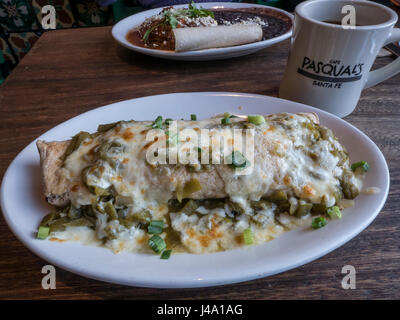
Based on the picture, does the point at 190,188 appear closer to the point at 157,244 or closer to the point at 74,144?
→ the point at 157,244

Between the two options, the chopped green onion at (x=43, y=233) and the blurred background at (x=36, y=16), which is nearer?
the chopped green onion at (x=43, y=233)

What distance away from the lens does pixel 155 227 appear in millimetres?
951

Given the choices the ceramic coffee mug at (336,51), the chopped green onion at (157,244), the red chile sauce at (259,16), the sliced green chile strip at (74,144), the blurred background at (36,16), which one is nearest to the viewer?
the chopped green onion at (157,244)

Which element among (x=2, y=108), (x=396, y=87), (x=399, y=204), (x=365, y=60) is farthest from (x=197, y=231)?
(x=396, y=87)

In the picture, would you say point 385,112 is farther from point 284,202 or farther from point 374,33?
point 284,202

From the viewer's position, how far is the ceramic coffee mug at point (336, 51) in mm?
1265

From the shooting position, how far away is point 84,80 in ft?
6.32

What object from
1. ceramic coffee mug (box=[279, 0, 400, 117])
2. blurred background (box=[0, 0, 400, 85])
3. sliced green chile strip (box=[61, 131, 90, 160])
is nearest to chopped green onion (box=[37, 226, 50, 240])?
sliced green chile strip (box=[61, 131, 90, 160])

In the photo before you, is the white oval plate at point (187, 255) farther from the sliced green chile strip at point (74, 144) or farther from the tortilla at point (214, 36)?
the tortilla at point (214, 36)

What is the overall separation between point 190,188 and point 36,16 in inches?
142

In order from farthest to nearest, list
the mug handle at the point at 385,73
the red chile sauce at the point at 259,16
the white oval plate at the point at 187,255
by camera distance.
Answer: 1. the red chile sauce at the point at 259,16
2. the mug handle at the point at 385,73
3. the white oval plate at the point at 187,255

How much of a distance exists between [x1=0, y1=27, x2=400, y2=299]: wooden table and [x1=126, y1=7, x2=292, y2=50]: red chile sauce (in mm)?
109

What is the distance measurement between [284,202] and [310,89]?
690 millimetres

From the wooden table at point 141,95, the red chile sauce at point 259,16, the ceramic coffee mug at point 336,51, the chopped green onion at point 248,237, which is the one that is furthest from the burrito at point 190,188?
the red chile sauce at point 259,16
